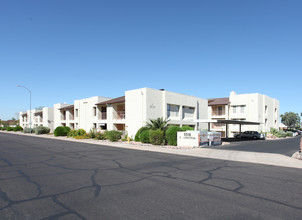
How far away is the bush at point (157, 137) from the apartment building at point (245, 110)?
79.0 feet

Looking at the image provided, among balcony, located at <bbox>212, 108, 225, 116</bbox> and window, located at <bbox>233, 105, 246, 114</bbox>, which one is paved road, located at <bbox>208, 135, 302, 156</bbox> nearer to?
window, located at <bbox>233, 105, 246, 114</bbox>

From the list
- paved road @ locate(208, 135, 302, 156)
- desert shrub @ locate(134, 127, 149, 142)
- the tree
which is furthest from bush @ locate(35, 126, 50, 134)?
the tree

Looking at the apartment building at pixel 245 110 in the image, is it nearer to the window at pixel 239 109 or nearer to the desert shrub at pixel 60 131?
the window at pixel 239 109

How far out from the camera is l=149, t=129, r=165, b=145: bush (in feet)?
73.6

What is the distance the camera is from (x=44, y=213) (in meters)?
4.75

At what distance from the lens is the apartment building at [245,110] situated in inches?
1596

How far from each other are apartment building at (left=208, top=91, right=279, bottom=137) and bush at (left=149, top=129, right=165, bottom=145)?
24072mm

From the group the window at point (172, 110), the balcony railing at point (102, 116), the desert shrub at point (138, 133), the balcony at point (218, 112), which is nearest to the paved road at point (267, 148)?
the desert shrub at point (138, 133)

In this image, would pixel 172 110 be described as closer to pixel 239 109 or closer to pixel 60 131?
pixel 239 109

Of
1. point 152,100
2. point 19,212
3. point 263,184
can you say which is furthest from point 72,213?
point 152,100

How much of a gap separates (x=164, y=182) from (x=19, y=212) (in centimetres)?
436

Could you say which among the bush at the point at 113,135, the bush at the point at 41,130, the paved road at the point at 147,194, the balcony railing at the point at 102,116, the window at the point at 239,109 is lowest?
the bush at the point at 41,130

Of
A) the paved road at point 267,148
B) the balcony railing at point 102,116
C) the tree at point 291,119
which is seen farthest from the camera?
the tree at point 291,119

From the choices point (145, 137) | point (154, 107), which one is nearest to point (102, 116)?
point (154, 107)
